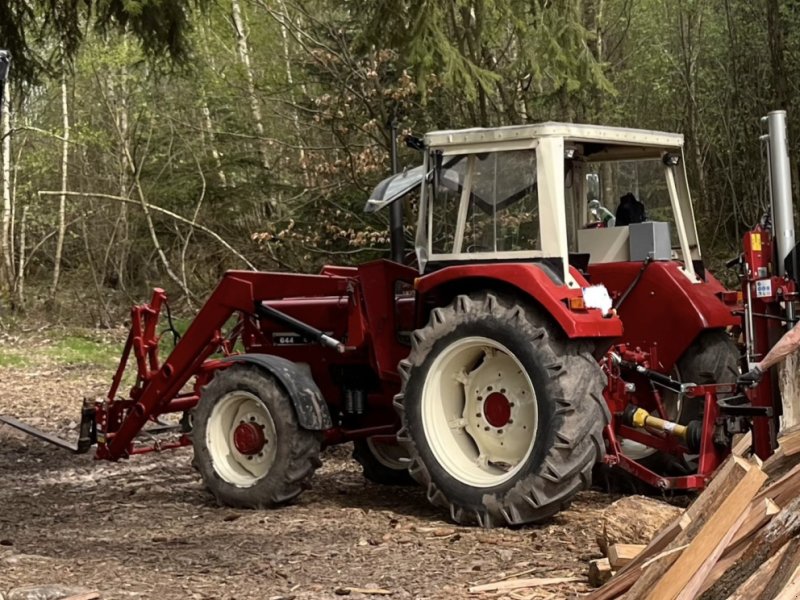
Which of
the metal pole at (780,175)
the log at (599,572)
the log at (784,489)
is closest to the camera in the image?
the log at (784,489)

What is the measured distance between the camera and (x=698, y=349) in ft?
23.6

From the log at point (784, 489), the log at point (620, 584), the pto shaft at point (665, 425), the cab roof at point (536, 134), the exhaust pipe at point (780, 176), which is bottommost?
the log at point (620, 584)

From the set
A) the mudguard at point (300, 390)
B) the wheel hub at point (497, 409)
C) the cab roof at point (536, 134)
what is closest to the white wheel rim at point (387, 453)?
the mudguard at point (300, 390)

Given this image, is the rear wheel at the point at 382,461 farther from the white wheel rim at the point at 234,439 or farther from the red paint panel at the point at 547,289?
the red paint panel at the point at 547,289

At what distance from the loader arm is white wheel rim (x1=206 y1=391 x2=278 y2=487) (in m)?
0.42

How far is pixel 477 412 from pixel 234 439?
173cm

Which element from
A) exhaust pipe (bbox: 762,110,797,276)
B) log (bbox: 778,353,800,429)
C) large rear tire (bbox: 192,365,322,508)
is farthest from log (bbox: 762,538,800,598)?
large rear tire (bbox: 192,365,322,508)

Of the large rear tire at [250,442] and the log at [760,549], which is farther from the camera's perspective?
the large rear tire at [250,442]

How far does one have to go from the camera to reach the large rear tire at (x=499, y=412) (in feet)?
20.5

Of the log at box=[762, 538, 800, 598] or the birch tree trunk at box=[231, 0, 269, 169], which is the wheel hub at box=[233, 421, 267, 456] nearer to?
the log at box=[762, 538, 800, 598]

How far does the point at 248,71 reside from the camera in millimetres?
20125

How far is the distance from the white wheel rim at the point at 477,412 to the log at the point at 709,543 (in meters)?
3.00

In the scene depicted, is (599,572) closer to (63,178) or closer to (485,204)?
(485,204)

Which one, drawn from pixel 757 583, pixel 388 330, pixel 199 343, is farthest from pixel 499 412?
pixel 757 583
